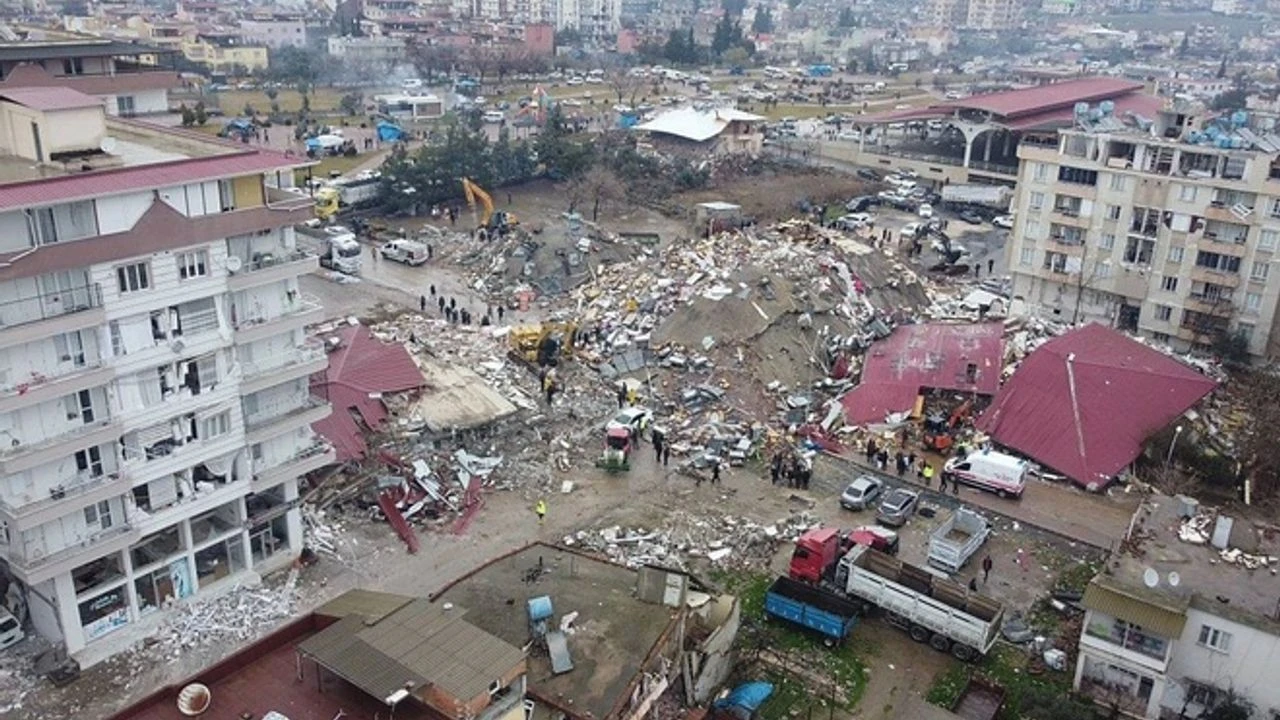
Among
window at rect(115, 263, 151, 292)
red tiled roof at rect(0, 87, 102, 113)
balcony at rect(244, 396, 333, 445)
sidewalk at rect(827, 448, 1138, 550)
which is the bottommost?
sidewalk at rect(827, 448, 1138, 550)

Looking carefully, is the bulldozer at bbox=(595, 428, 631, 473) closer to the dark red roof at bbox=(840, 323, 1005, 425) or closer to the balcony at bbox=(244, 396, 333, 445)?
the dark red roof at bbox=(840, 323, 1005, 425)

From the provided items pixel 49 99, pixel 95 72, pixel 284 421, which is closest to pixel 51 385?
pixel 284 421

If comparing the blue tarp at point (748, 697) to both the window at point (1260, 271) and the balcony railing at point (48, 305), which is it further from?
the window at point (1260, 271)

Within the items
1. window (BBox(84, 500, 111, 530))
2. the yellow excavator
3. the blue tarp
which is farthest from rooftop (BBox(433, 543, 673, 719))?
the yellow excavator

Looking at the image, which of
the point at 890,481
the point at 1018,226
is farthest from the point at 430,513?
the point at 1018,226

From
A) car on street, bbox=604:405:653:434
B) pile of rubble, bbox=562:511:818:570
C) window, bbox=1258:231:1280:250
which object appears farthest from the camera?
window, bbox=1258:231:1280:250

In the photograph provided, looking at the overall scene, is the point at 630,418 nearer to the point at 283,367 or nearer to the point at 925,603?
the point at 283,367
